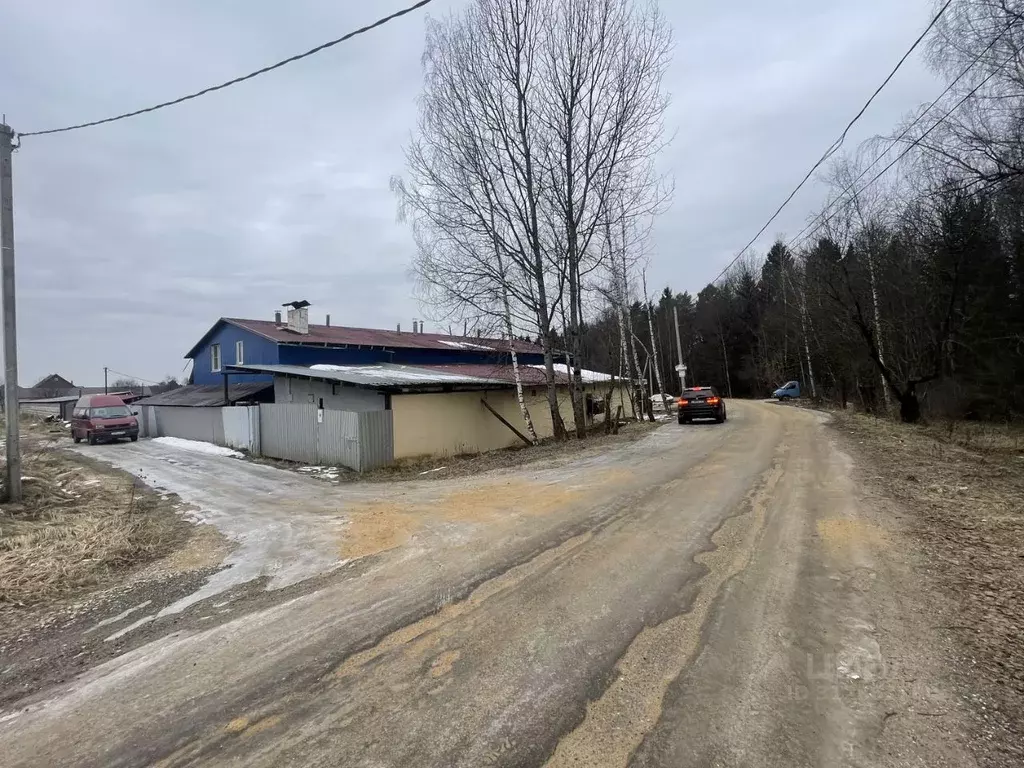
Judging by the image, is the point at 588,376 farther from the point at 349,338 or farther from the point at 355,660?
the point at 355,660

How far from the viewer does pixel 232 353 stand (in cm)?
2956

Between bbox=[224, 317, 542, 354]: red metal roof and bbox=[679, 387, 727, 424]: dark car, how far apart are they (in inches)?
274

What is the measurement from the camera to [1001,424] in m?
21.5

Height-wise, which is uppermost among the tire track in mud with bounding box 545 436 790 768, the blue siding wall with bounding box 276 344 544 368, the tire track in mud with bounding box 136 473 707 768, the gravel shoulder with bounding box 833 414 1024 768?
the blue siding wall with bounding box 276 344 544 368

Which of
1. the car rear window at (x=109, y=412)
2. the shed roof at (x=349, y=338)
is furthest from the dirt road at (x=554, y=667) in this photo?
the car rear window at (x=109, y=412)

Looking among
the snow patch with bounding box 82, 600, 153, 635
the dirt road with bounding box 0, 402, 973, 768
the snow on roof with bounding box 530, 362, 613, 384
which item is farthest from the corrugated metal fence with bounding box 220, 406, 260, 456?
the snow patch with bounding box 82, 600, 153, 635

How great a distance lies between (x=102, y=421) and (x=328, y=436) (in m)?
14.7

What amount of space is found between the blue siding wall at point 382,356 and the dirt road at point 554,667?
18.9 m

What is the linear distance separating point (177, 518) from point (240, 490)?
2907mm

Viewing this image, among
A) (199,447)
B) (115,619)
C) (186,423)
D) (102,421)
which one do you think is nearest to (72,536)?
(115,619)

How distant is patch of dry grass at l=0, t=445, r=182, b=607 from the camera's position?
5.62 m

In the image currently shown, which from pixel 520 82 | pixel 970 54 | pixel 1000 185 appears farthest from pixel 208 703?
pixel 520 82

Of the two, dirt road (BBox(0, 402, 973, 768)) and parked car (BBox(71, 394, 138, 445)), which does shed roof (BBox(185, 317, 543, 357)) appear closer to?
parked car (BBox(71, 394, 138, 445))

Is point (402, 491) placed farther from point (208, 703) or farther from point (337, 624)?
point (208, 703)
